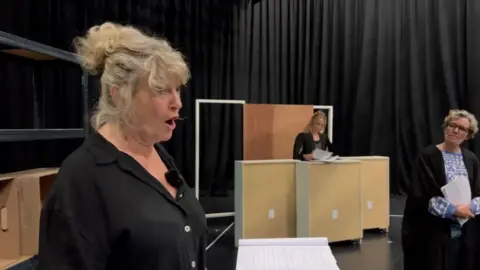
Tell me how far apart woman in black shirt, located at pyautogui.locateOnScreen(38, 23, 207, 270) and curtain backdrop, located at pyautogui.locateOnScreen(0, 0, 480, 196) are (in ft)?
14.5

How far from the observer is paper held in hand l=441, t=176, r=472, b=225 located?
2447mm

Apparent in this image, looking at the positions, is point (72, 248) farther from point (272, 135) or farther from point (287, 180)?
point (272, 135)

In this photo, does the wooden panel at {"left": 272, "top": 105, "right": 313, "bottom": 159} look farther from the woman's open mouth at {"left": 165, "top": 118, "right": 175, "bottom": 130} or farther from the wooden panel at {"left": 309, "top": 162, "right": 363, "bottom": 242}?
the woman's open mouth at {"left": 165, "top": 118, "right": 175, "bottom": 130}

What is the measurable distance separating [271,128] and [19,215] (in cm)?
303

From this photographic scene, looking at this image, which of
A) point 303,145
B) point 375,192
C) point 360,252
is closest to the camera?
point 360,252

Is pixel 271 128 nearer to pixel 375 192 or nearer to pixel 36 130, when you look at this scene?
pixel 375 192

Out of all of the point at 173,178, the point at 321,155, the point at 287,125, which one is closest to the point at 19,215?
the point at 173,178

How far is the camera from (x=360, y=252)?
424 centimetres

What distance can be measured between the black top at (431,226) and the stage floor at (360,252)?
47.5 inches

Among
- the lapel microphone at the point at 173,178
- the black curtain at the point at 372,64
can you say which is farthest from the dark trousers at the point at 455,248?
the black curtain at the point at 372,64

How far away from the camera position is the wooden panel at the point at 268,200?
4324 mm

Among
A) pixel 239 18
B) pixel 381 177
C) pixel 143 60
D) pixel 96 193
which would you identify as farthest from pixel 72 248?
Result: pixel 239 18

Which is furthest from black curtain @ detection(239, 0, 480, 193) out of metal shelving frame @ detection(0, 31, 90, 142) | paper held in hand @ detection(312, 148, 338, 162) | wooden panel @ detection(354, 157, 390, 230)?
metal shelving frame @ detection(0, 31, 90, 142)

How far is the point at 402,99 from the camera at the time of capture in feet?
19.5
